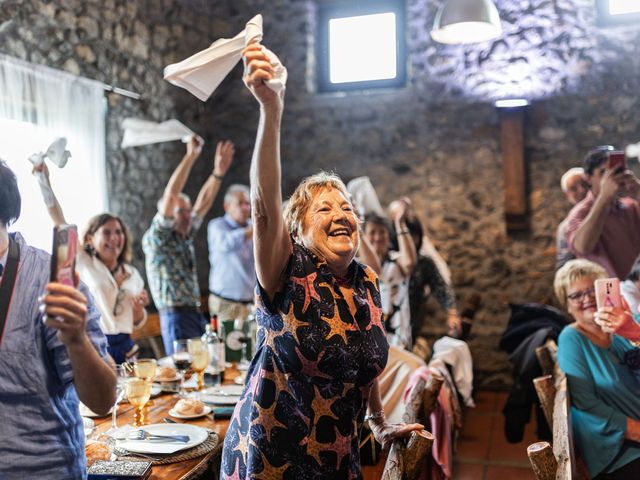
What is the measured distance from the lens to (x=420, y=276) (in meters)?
3.92

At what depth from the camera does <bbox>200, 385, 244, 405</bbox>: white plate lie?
2.31 metres

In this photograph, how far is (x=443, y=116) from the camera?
5648mm

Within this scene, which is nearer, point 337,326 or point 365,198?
point 337,326

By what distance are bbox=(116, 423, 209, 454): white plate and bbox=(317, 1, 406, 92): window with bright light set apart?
4.44 m

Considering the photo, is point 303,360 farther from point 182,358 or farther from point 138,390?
point 182,358

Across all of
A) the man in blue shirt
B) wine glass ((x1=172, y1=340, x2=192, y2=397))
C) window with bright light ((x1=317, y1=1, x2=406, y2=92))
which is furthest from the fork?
window with bright light ((x1=317, y1=1, x2=406, y2=92))

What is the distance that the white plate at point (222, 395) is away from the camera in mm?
2311

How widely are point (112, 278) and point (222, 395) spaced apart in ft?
3.48

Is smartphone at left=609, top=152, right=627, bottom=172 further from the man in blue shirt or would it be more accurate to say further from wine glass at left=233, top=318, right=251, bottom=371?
the man in blue shirt

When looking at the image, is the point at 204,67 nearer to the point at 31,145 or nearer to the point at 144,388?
the point at 144,388

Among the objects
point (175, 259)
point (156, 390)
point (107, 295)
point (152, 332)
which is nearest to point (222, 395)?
point (156, 390)

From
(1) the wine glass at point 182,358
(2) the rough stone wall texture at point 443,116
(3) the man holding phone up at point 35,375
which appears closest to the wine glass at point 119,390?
(1) the wine glass at point 182,358

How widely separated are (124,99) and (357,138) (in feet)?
6.66

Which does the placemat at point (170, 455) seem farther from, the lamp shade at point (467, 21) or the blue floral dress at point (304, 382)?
the lamp shade at point (467, 21)
